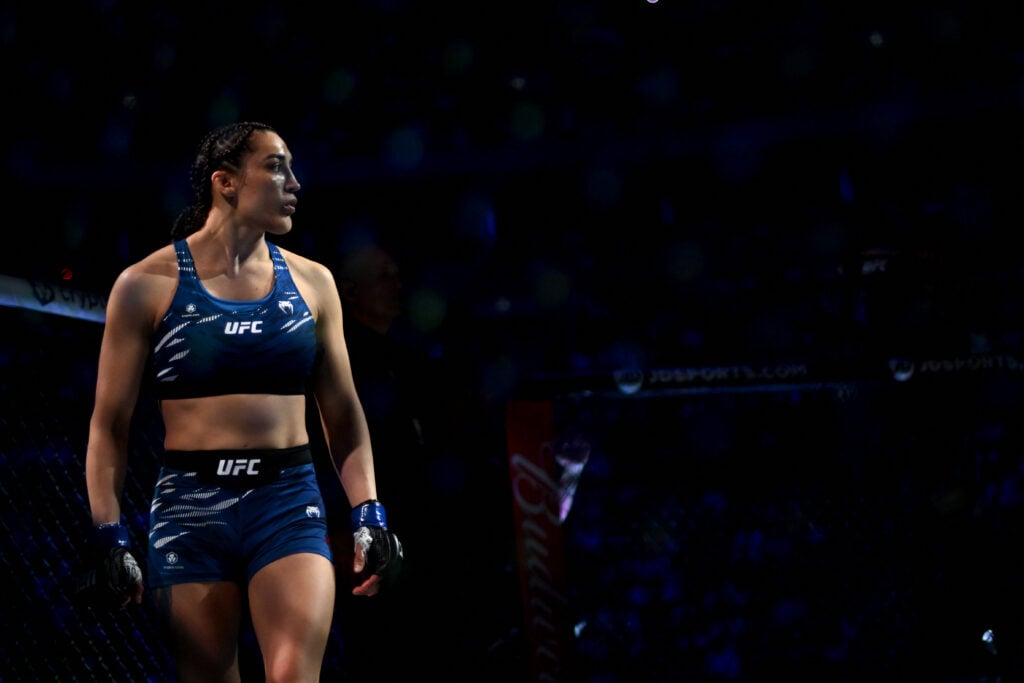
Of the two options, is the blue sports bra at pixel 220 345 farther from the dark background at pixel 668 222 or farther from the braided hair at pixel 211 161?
the dark background at pixel 668 222

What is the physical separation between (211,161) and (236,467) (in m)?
0.73

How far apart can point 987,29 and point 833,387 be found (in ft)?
10.7

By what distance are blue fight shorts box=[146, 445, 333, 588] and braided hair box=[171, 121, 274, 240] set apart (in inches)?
22.9

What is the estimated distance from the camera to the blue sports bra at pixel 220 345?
2.08m

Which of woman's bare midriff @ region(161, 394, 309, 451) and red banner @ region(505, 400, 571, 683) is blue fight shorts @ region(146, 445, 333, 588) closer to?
woman's bare midriff @ region(161, 394, 309, 451)

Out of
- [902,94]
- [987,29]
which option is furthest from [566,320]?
[987,29]

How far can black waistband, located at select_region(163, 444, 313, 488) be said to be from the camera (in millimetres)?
2059

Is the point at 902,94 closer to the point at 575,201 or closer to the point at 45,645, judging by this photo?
the point at 575,201

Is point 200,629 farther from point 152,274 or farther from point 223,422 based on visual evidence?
point 152,274

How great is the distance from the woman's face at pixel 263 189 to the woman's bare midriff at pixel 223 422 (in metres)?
0.40

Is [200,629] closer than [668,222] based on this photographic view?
Yes

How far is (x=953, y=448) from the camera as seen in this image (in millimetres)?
3361

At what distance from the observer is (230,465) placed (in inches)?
81.4

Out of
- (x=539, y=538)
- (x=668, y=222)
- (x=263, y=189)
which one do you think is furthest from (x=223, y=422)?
(x=668, y=222)
